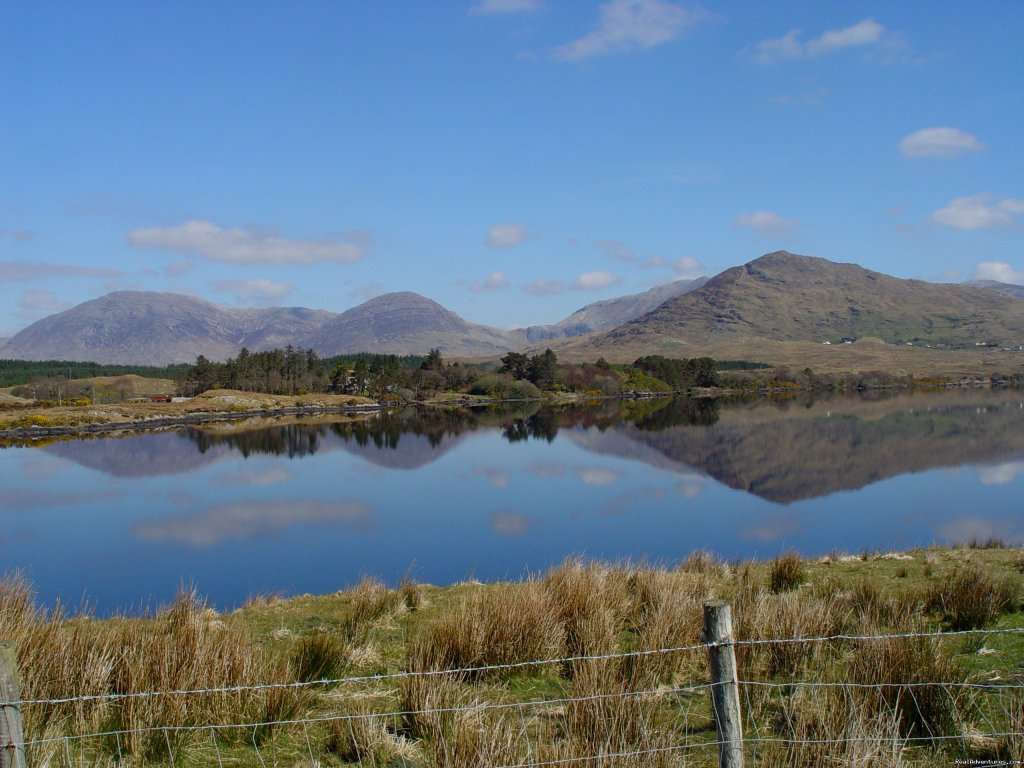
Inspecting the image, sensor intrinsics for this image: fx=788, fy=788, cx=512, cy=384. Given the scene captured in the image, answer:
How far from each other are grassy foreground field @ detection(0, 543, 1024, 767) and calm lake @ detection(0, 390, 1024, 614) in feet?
14.6

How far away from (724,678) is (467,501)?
23.3m

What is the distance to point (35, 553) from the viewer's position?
19.6m

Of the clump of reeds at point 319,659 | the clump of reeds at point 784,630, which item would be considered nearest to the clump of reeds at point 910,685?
the clump of reeds at point 784,630

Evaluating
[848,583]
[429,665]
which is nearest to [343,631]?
[429,665]

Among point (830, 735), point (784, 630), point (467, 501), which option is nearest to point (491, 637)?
point (784, 630)

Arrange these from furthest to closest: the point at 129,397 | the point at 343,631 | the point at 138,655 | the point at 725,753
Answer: the point at 129,397 < the point at 343,631 < the point at 138,655 < the point at 725,753

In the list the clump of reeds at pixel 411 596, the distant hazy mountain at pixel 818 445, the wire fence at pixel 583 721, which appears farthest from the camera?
the distant hazy mountain at pixel 818 445

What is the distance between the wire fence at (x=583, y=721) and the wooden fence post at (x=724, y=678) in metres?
0.44

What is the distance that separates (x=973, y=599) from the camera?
6906 mm

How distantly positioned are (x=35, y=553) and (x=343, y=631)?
16204 millimetres

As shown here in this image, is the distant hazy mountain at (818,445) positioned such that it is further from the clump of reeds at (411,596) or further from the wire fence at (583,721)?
the wire fence at (583,721)

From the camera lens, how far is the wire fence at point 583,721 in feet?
13.2

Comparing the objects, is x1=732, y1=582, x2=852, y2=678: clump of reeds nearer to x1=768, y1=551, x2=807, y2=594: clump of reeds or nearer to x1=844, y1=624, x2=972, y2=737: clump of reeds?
x1=844, y1=624, x2=972, y2=737: clump of reeds

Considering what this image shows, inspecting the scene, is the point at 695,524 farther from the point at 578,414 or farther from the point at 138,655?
the point at 578,414
